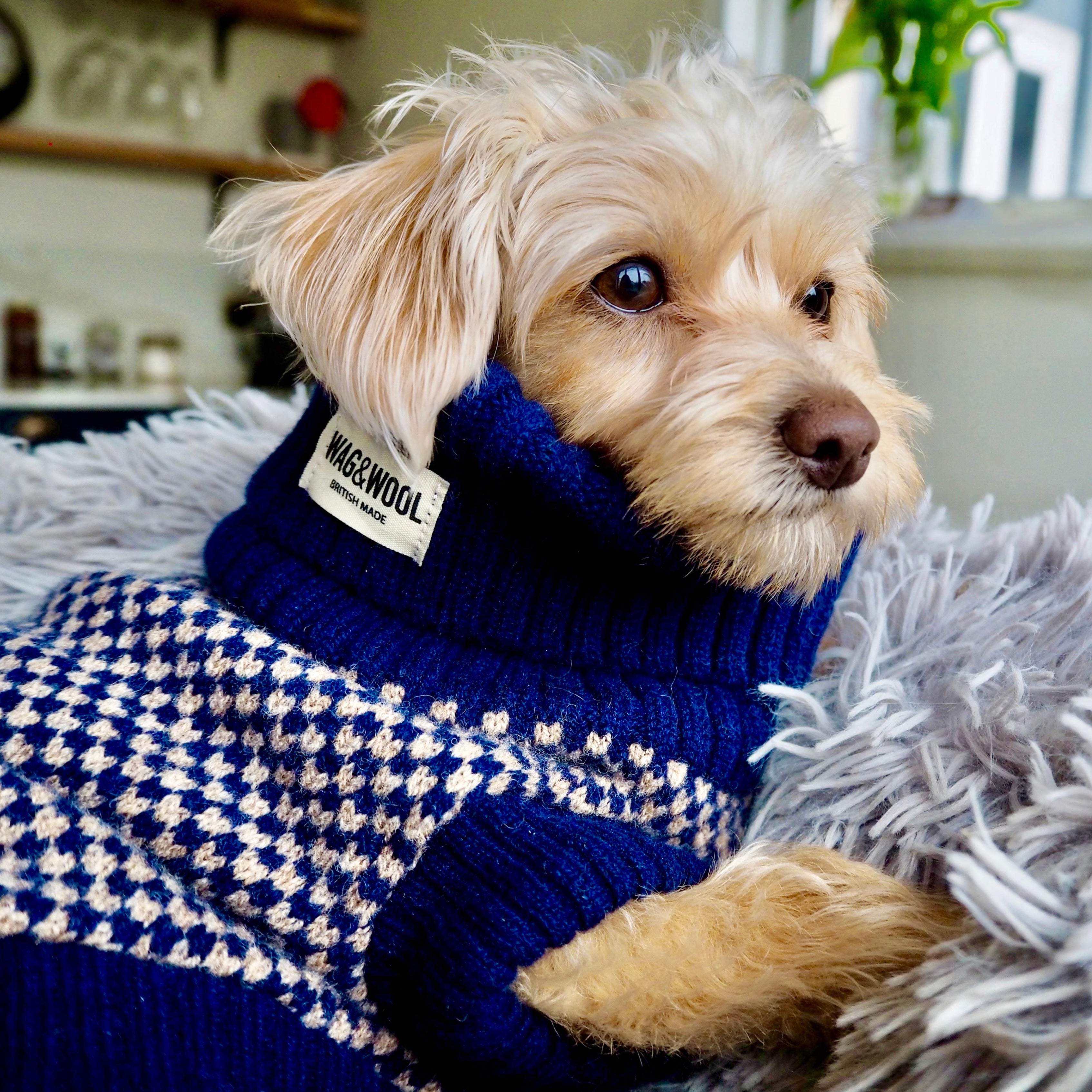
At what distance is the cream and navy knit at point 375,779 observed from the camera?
0.56m

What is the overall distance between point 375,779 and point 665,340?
1.16 feet

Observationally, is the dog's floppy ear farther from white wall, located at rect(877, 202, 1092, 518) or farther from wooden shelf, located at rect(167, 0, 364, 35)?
wooden shelf, located at rect(167, 0, 364, 35)

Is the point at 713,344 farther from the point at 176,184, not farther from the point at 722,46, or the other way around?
the point at 176,184

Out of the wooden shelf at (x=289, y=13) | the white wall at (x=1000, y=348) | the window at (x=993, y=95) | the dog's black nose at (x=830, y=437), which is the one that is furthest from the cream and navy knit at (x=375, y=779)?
the wooden shelf at (x=289, y=13)

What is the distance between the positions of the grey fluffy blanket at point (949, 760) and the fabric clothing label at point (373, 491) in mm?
233

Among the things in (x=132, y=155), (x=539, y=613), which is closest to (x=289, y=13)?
(x=132, y=155)

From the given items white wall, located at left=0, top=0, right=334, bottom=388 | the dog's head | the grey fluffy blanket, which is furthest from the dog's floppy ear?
white wall, located at left=0, top=0, right=334, bottom=388

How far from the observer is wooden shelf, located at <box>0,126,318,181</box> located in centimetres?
258

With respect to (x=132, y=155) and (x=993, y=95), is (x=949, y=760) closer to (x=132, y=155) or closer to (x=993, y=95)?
(x=993, y=95)

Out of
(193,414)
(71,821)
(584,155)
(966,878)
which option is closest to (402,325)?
(584,155)

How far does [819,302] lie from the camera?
849mm

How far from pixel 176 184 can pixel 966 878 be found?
2.99 metres

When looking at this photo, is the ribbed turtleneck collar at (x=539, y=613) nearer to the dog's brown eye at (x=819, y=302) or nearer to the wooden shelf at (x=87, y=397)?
the dog's brown eye at (x=819, y=302)

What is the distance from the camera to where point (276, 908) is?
0.60 m
